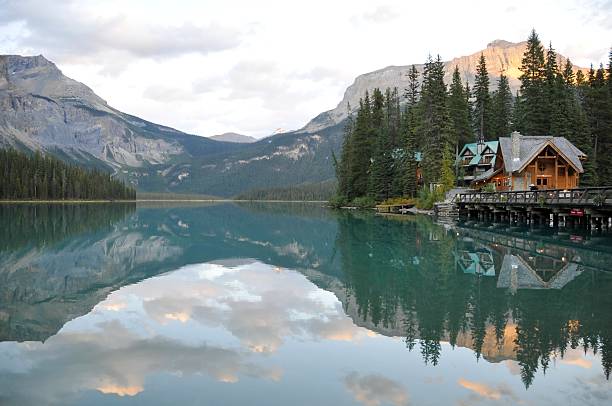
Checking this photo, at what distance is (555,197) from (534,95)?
3764 centimetres

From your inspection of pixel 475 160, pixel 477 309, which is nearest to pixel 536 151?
pixel 475 160

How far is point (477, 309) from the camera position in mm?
16078

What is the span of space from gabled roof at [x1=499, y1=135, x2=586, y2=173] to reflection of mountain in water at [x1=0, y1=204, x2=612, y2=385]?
75.4 ft

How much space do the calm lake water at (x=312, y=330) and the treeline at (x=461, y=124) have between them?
44.9 m

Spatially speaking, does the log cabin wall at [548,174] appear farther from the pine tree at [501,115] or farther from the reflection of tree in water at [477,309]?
the reflection of tree in water at [477,309]

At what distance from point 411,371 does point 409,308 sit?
18.2ft

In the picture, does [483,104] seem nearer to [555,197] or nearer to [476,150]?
[476,150]

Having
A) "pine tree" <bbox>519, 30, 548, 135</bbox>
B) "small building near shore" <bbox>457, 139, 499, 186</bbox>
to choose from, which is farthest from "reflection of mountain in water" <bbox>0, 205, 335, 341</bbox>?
"pine tree" <bbox>519, 30, 548, 135</bbox>

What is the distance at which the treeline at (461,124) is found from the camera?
68875 millimetres

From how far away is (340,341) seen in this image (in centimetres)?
1338

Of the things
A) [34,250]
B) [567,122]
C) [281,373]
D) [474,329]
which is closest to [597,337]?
[474,329]

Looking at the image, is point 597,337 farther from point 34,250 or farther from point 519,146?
point 519,146

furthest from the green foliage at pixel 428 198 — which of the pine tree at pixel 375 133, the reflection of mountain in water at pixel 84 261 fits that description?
the reflection of mountain in water at pixel 84 261

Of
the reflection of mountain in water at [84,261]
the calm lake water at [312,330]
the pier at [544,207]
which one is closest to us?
the calm lake water at [312,330]
